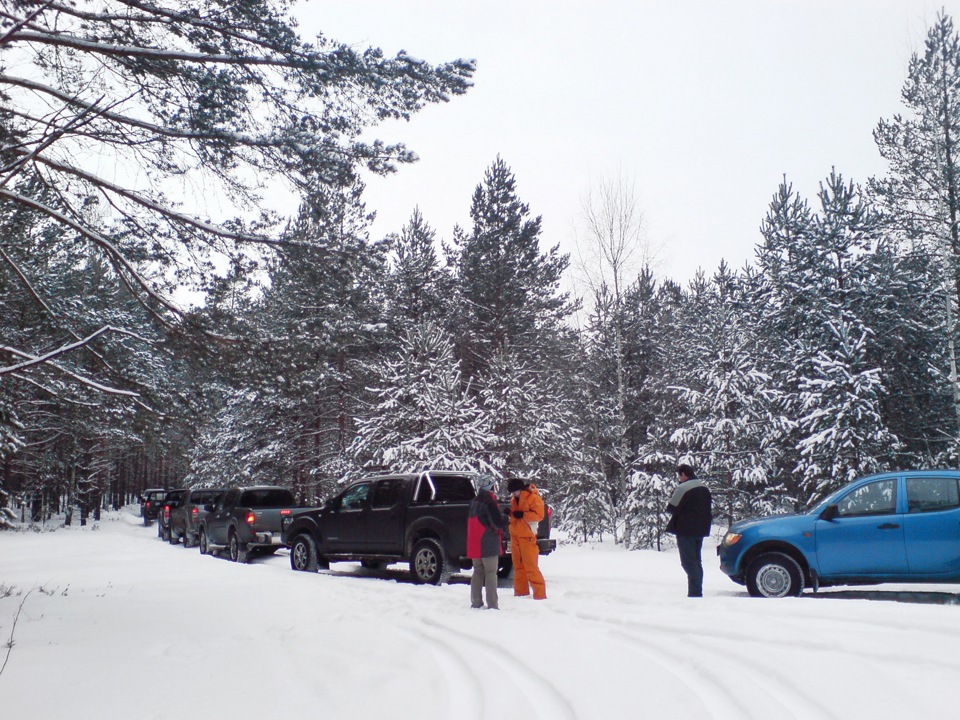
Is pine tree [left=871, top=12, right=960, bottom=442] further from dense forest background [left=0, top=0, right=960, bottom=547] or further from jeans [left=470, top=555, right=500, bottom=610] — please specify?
jeans [left=470, top=555, right=500, bottom=610]

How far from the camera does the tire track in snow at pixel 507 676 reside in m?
5.16

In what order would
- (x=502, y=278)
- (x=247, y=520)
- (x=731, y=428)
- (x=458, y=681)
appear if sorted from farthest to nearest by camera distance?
Answer: (x=502, y=278) → (x=731, y=428) → (x=247, y=520) → (x=458, y=681)

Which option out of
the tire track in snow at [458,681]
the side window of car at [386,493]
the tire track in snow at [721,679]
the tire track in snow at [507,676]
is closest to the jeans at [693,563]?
the tire track in snow at [721,679]

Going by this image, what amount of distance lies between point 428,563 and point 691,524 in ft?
16.1

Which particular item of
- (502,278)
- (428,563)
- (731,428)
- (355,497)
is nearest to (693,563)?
(428,563)

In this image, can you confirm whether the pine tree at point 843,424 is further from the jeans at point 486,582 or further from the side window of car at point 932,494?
the jeans at point 486,582

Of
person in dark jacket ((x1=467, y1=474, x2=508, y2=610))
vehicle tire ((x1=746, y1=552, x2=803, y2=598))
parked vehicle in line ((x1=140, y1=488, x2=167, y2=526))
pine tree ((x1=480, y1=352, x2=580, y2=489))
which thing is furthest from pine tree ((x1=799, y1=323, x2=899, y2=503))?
parked vehicle in line ((x1=140, y1=488, x2=167, y2=526))

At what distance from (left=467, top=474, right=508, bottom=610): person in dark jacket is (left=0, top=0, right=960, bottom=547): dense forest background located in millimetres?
3066

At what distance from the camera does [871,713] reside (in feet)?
15.3

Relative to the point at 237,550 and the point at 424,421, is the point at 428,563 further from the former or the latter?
the point at 424,421

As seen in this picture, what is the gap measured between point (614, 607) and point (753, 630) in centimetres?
280

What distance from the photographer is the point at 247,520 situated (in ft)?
60.4

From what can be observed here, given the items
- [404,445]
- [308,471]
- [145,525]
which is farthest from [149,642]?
[145,525]

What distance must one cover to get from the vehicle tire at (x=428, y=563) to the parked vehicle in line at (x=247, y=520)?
6038 millimetres
